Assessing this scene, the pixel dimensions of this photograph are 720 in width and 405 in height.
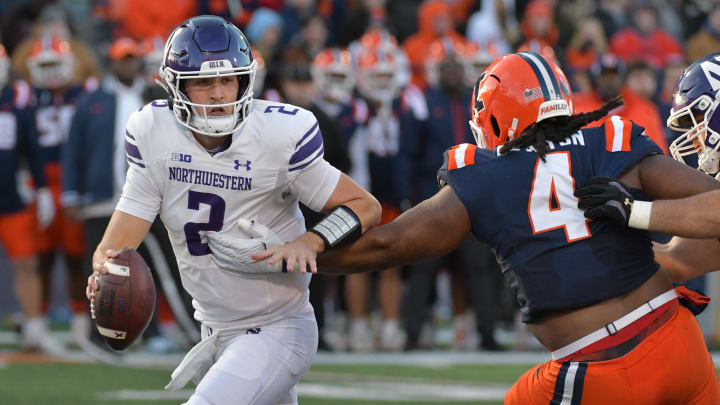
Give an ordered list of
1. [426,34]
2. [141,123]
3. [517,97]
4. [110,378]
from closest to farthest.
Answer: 1. [517,97]
2. [141,123]
3. [110,378]
4. [426,34]

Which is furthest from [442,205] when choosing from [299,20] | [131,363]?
[299,20]

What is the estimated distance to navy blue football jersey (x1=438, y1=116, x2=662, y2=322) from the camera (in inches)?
130

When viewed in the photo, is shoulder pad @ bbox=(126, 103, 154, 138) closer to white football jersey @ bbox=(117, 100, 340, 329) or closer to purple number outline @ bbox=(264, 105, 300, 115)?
white football jersey @ bbox=(117, 100, 340, 329)

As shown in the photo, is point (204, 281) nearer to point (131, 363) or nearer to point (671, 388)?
point (671, 388)

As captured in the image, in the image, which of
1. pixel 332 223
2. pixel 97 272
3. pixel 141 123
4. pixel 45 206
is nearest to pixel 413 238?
pixel 332 223

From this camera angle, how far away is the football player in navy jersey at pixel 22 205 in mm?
8641

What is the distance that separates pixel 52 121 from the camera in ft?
29.5

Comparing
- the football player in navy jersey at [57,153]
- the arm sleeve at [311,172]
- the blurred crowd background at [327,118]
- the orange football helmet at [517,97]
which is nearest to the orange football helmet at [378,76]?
the blurred crowd background at [327,118]

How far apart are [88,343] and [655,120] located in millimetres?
4451

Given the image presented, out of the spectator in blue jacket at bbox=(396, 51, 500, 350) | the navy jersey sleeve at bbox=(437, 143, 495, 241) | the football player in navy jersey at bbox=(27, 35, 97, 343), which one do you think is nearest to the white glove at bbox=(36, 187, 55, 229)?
the football player in navy jersey at bbox=(27, 35, 97, 343)

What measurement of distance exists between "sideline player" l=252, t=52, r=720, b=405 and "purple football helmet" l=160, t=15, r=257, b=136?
820 millimetres

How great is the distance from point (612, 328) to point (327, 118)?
5284 millimetres

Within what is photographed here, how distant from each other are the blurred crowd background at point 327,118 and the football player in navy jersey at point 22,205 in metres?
0.02

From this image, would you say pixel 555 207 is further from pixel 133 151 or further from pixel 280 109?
pixel 133 151
